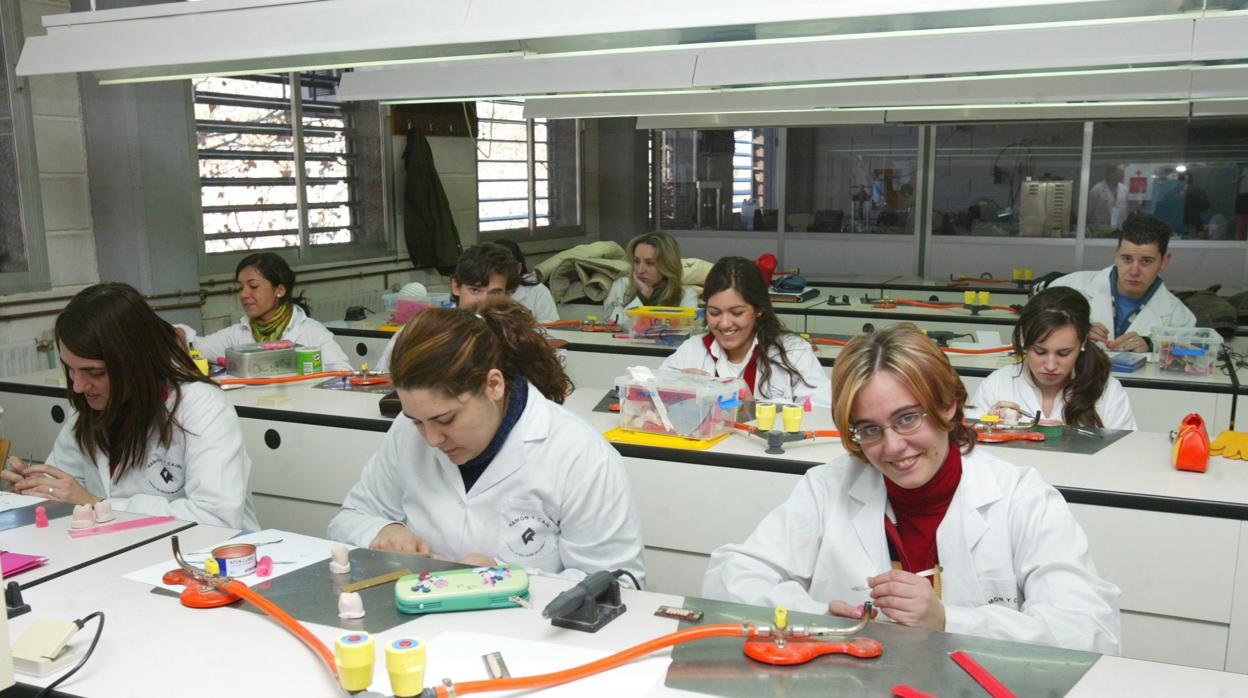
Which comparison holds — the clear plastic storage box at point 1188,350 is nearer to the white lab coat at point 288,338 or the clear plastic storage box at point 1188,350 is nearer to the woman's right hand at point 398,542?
the woman's right hand at point 398,542

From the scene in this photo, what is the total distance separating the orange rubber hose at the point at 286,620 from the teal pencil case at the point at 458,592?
15cm

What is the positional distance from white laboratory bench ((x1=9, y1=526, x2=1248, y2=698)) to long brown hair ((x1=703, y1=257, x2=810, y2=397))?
1.81 m

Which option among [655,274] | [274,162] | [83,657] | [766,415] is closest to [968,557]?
[766,415]

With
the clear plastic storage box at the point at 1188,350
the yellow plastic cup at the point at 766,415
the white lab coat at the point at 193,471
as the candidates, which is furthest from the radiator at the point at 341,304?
the clear plastic storage box at the point at 1188,350

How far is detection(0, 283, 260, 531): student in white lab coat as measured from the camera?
2072 mm

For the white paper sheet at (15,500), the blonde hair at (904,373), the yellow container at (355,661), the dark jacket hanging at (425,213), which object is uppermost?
the dark jacket hanging at (425,213)

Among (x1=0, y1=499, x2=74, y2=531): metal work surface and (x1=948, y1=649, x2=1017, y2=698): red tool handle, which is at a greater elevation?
(x1=948, y1=649, x2=1017, y2=698): red tool handle

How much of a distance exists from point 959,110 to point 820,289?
177 cm

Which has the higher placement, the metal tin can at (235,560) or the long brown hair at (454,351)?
the long brown hair at (454,351)

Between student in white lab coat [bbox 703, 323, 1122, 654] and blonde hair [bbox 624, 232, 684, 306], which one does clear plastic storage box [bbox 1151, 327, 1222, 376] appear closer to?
blonde hair [bbox 624, 232, 684, 306]

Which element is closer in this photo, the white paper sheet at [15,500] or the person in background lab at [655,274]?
the white paper sheet at [15,500]

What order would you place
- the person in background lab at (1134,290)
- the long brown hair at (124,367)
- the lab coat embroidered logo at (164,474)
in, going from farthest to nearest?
the person in background lab at (1134,290), the lab coat embroidered logo at (164,474), the long brown hair at (124,367)

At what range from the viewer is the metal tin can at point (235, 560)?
163 cm

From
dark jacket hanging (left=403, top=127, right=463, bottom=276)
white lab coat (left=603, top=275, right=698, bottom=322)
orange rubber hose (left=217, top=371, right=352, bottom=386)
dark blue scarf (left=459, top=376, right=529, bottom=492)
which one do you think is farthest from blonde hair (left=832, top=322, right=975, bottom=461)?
dark jacket hanging (left=403, top=127, right=463, bottom=276)
